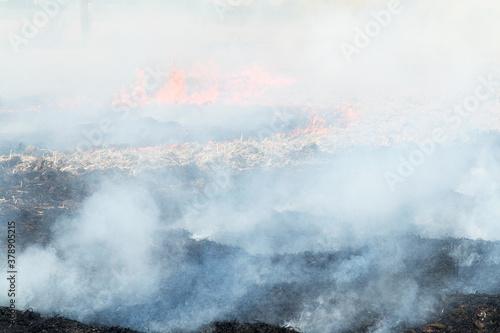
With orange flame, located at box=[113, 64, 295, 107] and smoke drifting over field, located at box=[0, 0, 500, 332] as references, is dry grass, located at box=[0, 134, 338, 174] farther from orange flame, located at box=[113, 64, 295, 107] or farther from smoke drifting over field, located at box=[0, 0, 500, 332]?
orange flame, located at box=[113, 64, 295, 107]

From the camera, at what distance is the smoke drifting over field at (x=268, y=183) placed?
5723mm

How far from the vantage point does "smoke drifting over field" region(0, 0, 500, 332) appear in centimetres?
572

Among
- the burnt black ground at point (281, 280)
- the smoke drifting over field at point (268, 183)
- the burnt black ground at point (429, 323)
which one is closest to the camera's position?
the burnt black ground at point (429, 323)

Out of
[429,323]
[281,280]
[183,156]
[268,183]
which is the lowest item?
[429,323]

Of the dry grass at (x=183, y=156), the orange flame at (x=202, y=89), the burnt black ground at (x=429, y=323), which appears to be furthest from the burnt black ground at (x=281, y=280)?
the orange flame at (x=202, y=89)

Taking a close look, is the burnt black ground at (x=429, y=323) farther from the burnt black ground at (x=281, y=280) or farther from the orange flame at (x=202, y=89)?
the orange flame at (x=202, y=89)

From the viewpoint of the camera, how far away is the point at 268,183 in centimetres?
964

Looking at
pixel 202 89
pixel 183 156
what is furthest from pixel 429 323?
pixel 202 89

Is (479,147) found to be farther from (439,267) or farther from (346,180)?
(439,267)

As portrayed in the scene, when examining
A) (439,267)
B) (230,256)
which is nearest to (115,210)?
(230,256)

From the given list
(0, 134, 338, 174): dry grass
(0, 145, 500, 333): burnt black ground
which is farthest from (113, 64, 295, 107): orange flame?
(0, 145, 500, 333): burnt black ground

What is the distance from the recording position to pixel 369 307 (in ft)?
17.6

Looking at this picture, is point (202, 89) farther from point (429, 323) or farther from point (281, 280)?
point (429, 323)

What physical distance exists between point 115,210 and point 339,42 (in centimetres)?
1903
